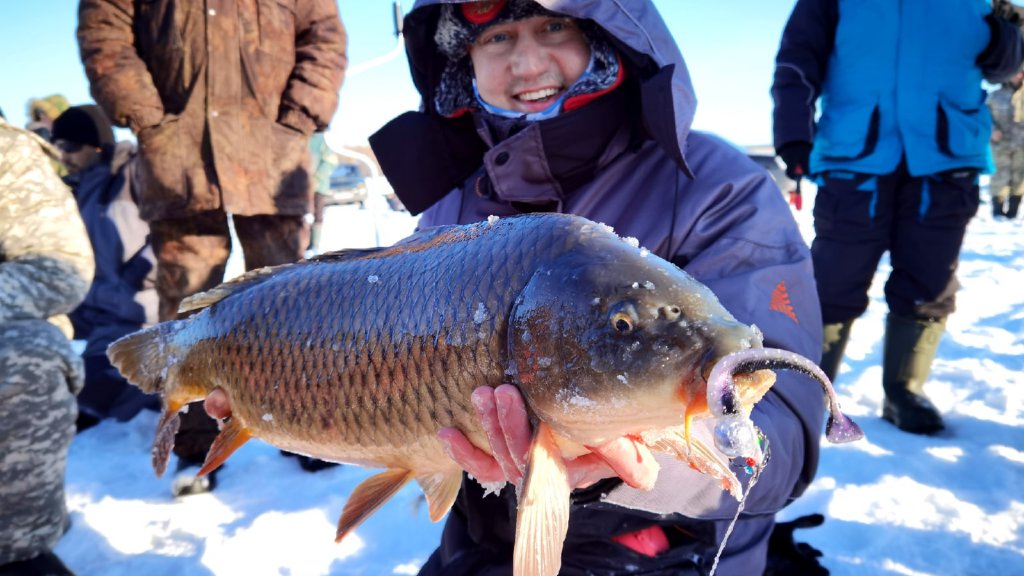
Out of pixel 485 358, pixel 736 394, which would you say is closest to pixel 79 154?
pixel 485 358

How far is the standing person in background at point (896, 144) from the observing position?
11.5ft

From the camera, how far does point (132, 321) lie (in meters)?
5.28

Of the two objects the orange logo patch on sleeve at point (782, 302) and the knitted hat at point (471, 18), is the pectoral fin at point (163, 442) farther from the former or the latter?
the orange logo patch on sleeve at point (782, 302)

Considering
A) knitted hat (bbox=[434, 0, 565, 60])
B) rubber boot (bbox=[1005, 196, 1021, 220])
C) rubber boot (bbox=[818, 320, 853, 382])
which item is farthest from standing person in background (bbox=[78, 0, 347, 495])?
rubber boot (bbox=[1005, 196, 1021, 220])

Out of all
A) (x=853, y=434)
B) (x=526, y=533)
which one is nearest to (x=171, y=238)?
(x=526, y=533)

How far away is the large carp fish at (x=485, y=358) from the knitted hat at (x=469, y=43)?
1.00 meters

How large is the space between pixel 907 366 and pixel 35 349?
14.7ft

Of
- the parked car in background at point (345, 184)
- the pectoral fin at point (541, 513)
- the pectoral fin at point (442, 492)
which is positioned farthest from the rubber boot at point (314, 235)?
the pectoral fin at point (541, 513)

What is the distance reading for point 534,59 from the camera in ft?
7.03

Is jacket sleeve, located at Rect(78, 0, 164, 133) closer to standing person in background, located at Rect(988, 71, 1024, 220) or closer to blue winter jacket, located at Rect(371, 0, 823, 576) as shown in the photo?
blue winter jacket, located at Rect(371, 0, 823, 576)

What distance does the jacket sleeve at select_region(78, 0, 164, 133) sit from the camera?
334cm

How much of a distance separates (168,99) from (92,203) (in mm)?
2579

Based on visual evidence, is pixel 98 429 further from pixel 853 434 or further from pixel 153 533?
pixel 853 434

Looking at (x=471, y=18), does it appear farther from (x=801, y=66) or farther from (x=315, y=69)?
(x=801, y=66)
